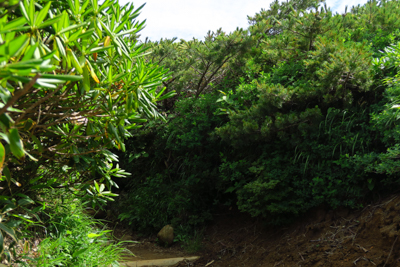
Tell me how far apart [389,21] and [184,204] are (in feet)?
14.9

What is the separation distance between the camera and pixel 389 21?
5117mm

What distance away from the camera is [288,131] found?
450 centimetres

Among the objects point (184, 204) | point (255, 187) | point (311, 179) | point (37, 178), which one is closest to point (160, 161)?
point (184, 204)

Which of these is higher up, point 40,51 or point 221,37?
point 221,37

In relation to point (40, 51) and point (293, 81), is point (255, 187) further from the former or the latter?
point (40, 51)

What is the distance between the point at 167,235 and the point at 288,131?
8.58 ft

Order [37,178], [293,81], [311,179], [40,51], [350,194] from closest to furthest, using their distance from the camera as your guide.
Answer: [40,51] → [37,178] → [350,194] → [311,179] → [293,81]

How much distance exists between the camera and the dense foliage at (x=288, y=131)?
397 cm

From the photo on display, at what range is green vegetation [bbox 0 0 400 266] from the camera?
2.01 m

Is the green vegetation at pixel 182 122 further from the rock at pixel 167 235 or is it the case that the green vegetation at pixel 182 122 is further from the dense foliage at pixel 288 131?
the rock at pixel 167 235

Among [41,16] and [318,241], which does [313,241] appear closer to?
[318,241]

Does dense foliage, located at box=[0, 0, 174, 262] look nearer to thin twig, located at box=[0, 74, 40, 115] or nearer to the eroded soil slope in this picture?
thin twig, located at box=[0, 74, 40, 115]

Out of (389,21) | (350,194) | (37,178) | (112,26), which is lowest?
(350,194)

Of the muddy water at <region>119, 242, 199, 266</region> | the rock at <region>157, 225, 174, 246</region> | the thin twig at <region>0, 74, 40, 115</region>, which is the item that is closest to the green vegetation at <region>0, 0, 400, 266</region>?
the thin twig at <region>0, 74, 40, 115</region>
